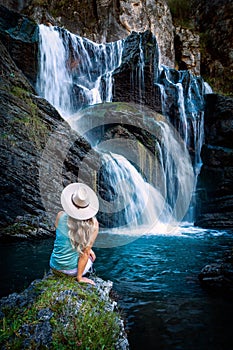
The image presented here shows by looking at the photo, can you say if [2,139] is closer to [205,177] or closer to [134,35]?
[205,177]

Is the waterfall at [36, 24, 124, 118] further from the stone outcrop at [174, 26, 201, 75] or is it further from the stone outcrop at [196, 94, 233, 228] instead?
the stone outcrop at [174, 26, 201, 75]

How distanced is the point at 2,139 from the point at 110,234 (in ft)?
17.4

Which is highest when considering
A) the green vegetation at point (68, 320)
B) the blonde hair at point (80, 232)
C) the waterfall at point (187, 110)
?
the waterfall at point (187, 110)

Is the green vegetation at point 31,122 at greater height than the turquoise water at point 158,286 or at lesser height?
greater

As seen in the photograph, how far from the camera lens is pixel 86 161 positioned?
37.1 feet

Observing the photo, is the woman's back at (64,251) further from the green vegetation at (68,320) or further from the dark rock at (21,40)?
the dark rock at (21,40)

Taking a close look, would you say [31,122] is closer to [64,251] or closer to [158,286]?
[158,286]

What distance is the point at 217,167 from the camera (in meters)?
16.1

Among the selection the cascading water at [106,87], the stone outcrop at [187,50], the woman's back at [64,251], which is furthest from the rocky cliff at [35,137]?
the stone outcrop at [187,50]

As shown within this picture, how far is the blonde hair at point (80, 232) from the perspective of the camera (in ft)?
10.9

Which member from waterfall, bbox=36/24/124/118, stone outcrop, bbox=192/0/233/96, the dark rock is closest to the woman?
waterfall, bbox=36/24/124/118

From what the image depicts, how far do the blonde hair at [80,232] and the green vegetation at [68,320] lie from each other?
1.53ft

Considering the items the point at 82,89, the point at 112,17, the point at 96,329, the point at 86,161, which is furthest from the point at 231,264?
the point at 112,17

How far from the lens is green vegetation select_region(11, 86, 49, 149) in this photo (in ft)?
32.6
